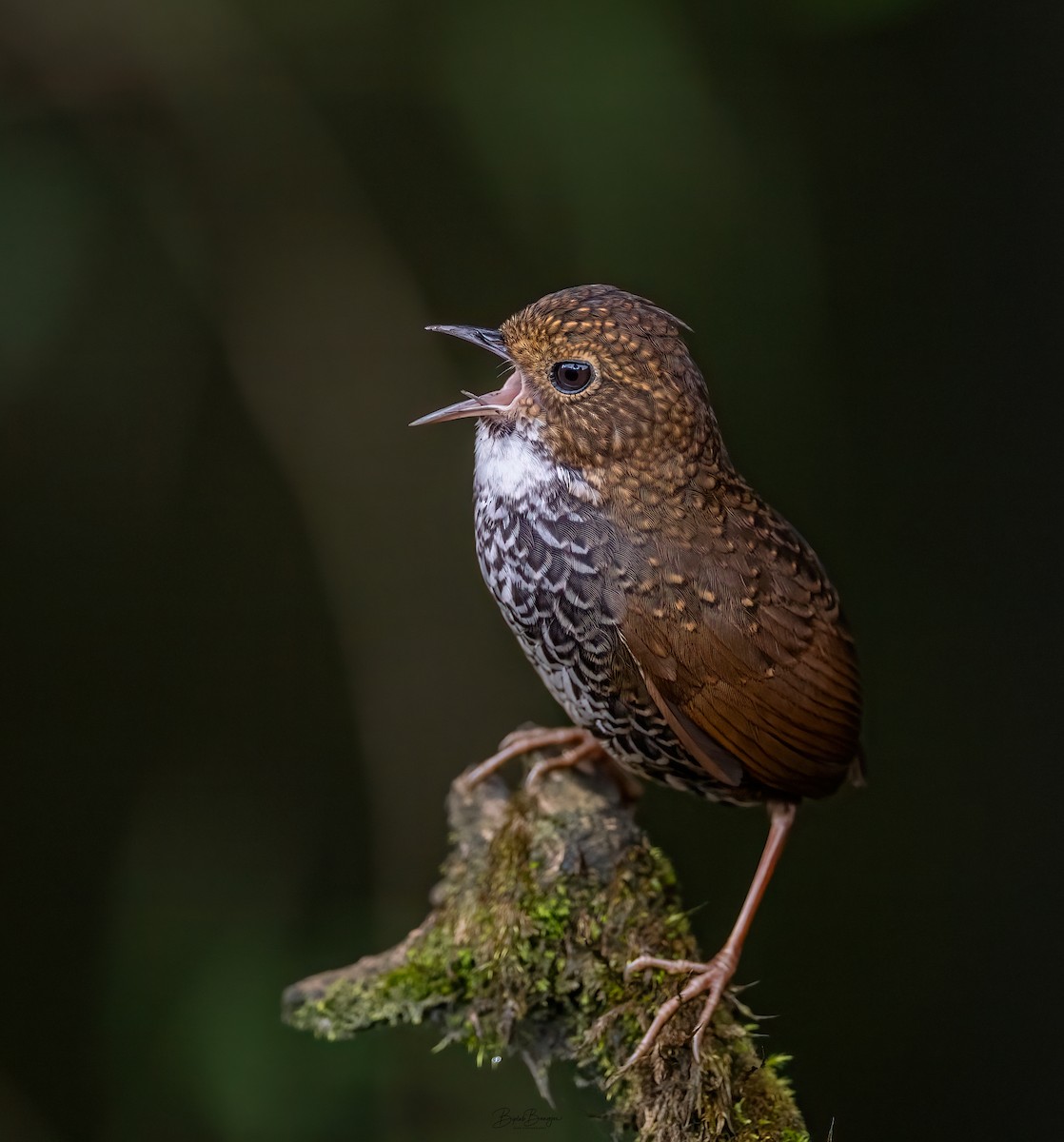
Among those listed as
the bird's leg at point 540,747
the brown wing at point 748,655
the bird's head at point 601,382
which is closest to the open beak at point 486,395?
the bird's head at point 601,382

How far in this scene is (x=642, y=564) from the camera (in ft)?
7.29

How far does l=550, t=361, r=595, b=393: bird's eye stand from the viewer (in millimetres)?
2213

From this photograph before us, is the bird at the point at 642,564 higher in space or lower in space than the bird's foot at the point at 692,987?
higher

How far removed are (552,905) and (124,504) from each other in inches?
78.8

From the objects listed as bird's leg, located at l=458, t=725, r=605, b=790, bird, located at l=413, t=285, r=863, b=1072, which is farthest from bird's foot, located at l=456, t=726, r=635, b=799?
bird, located at l=413, t=285, r=863, b=1072

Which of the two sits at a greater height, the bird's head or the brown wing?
the bird's head

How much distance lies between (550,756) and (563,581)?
836 mm

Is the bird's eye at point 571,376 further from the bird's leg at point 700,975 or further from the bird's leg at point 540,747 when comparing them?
the bird's leg at point 700,975

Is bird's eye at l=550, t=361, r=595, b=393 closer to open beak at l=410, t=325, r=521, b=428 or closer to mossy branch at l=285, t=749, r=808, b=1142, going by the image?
open beak at l=410, t=325, r=521, b=428

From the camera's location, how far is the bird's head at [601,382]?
2213 millimetres

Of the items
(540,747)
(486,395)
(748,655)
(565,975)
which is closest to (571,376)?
(486,395)

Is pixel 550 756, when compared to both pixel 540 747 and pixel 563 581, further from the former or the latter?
pixel 563 581

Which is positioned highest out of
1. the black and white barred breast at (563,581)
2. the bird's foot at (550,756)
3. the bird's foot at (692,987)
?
the black and white barred breast at (563,581)

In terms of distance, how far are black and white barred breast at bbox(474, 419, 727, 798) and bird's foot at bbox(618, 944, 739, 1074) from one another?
1.15ft
